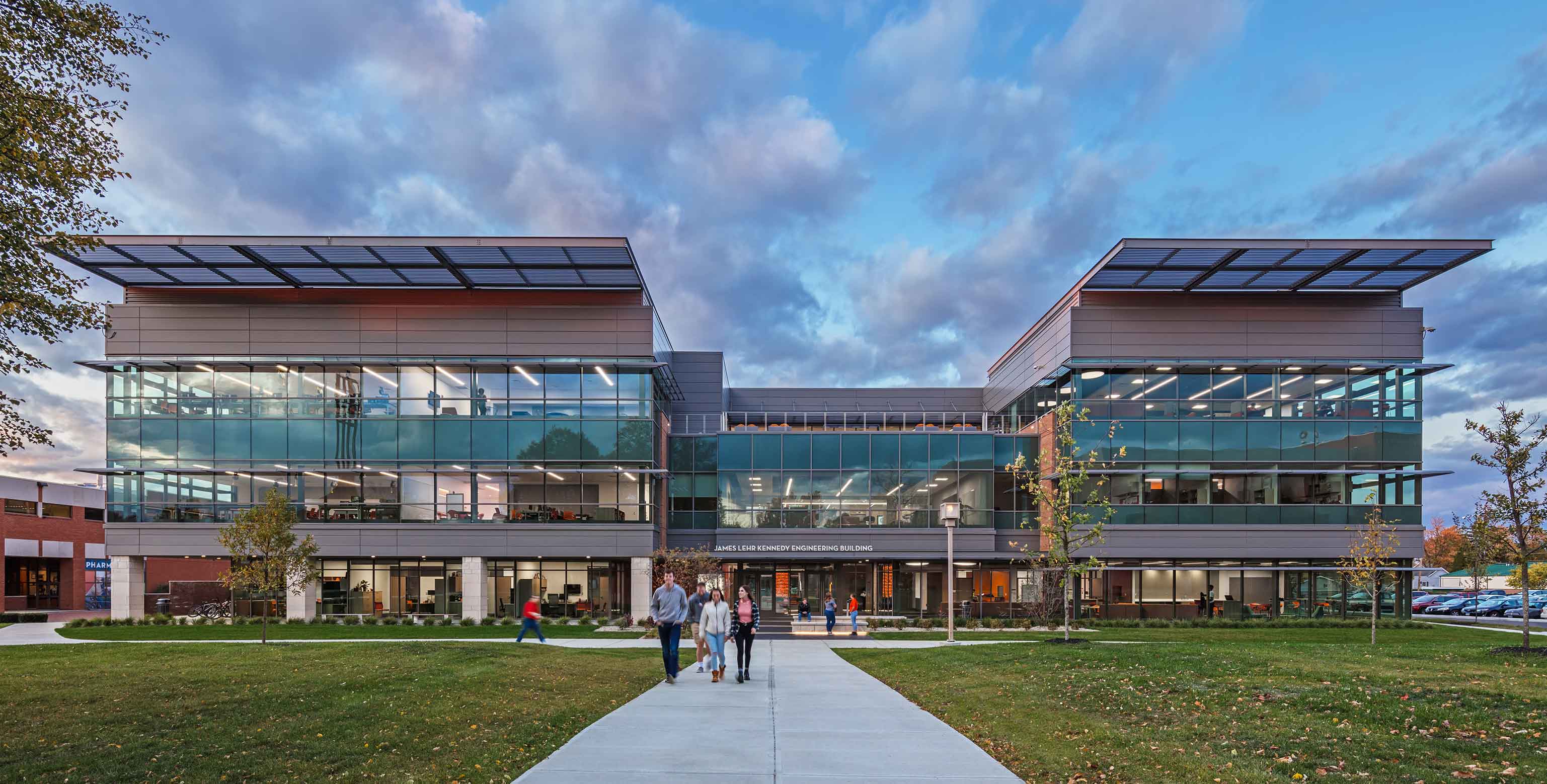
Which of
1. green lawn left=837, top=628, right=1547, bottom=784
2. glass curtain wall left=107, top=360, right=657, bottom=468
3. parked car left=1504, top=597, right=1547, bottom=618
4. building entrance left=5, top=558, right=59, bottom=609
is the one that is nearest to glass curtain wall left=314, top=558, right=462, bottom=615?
glass curtain wall left=107, top=360, right=657, bottom=468

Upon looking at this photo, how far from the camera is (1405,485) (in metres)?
36.8

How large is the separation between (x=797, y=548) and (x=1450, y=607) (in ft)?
131

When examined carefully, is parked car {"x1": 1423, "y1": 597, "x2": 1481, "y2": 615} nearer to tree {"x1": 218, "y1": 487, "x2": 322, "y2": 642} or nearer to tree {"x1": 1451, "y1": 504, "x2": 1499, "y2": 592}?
tree {"x1": 1451, "y1": 504, "x2": 1499, "y2": 592}

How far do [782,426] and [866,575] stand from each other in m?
8.12

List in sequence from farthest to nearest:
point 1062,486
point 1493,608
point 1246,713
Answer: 1. point 1493,608
2. point 1062,486
3. point 1246,713

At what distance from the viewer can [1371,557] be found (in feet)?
90.6

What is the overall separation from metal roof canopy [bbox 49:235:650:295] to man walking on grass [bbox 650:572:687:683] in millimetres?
20227

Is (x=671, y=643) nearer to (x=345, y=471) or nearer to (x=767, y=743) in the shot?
(x=767, y=743)

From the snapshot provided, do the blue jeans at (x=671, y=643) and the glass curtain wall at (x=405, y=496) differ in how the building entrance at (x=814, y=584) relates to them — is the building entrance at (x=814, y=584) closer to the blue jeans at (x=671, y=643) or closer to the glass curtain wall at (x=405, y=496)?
the glass curtain wall at (x=405, y=496)

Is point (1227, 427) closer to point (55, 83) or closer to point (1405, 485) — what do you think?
point (1405, 485)

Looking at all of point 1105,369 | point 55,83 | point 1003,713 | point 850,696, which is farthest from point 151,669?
point 1105,369

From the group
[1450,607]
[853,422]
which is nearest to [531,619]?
[853,422]

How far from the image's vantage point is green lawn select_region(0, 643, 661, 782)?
8695 millimetres

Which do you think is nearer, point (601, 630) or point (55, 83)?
point (55, 83)
